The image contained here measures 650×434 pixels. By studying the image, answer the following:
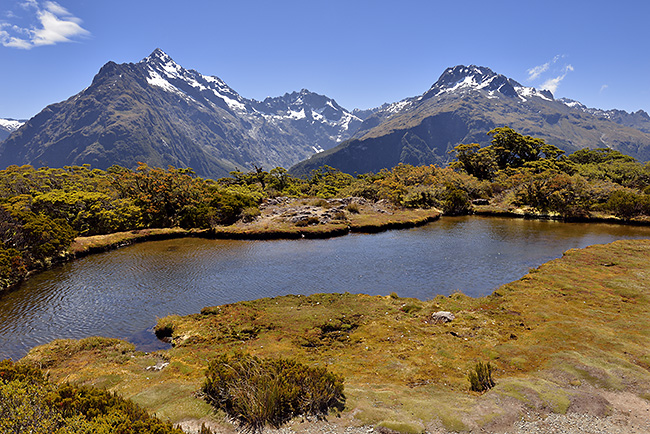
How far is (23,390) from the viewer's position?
30.3ft

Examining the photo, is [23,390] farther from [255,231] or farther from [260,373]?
[255,231]

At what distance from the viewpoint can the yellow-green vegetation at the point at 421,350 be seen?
12.2m

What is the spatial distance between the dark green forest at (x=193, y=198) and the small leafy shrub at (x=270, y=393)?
103 ft

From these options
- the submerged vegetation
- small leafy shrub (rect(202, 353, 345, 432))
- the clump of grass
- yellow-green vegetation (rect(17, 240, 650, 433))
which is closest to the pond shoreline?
the submerged vegetation

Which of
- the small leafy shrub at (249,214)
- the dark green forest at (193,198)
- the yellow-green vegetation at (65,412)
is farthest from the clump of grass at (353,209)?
the yellow-green vegetation at (65,412)

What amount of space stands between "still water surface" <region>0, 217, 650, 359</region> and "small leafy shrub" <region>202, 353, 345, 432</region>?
467 inches

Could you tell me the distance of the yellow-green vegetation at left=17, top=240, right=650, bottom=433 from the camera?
40.0 feet

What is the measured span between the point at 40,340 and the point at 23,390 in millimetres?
17227

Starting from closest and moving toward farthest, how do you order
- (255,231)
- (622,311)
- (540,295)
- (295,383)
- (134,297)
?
(295,383) → (622,311) → (540,295) → (134,297) → (255,231)

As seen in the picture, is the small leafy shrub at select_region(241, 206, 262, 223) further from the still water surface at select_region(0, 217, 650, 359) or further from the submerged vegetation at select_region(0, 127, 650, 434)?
the submerged vegetation at select_region(0, 127, 650, 434)

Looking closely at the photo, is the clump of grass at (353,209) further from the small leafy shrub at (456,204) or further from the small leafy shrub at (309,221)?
the small leafy shrub at (456,204)

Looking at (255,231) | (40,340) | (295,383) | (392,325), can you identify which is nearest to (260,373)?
(295,383)

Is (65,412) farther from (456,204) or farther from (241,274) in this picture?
(456,204)

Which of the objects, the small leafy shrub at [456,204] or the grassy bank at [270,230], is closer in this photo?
the grassy bank at [270,230]
